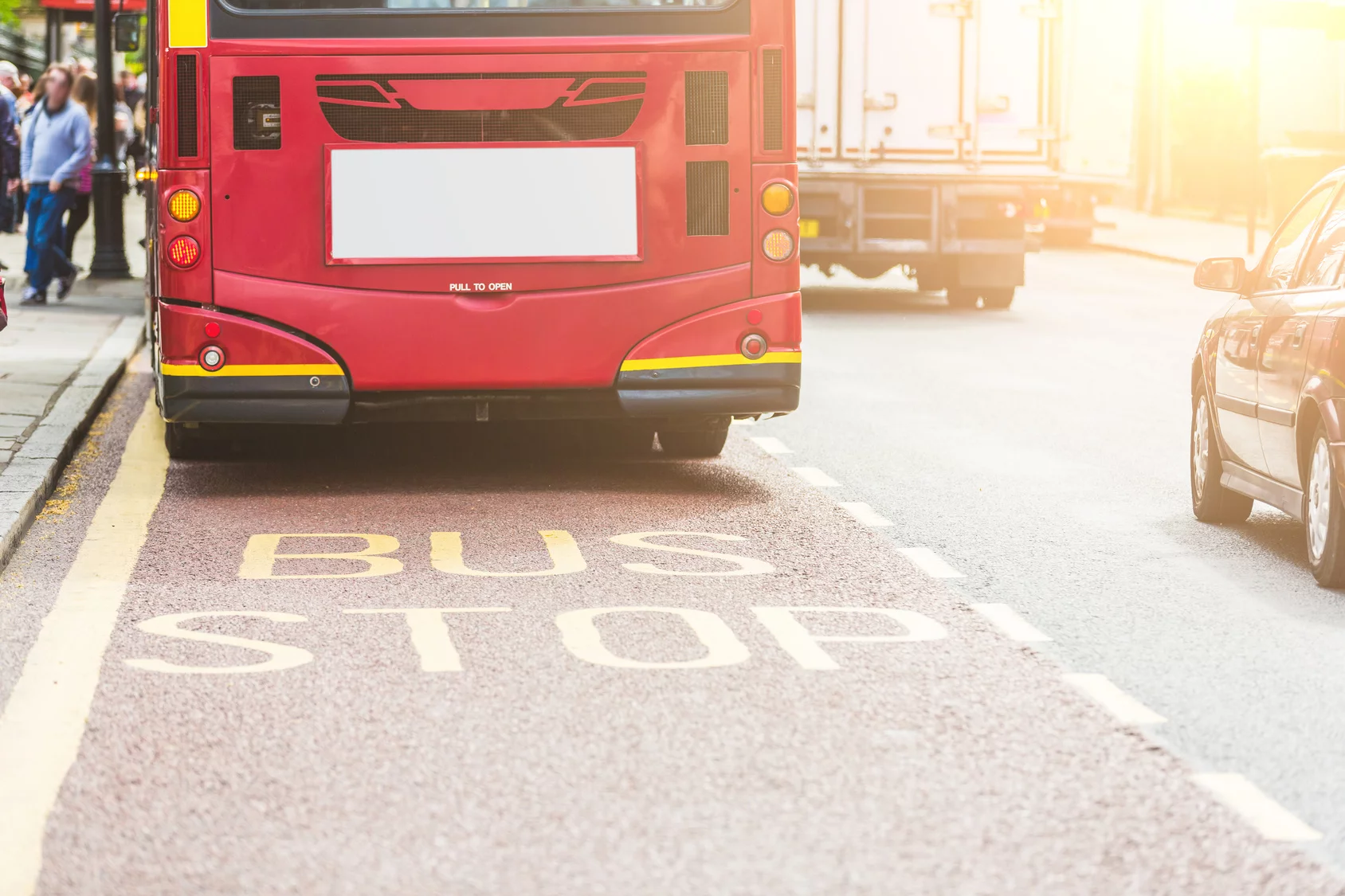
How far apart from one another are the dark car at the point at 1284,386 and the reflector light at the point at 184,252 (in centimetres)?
410

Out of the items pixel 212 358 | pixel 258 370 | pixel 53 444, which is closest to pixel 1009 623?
pixel 258 370

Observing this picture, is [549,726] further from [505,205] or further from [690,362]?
[505,205]

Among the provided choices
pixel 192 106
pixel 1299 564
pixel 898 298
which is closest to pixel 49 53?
pixel 898 298

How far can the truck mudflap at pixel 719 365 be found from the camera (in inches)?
373

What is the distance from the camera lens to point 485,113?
30.6 feet

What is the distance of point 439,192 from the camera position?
368 inches

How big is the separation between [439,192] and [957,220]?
1226 cm

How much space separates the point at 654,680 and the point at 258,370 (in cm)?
382

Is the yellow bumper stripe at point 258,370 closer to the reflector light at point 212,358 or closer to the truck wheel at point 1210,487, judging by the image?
the reflector light at point 212,358

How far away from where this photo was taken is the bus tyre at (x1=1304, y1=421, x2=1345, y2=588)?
7.40 metres

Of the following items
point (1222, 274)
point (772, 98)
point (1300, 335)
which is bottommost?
point (1300, 335)

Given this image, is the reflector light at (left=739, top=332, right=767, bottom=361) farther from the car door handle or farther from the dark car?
the car door handle

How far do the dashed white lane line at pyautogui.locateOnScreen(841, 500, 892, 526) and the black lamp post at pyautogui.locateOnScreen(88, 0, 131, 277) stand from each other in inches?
498

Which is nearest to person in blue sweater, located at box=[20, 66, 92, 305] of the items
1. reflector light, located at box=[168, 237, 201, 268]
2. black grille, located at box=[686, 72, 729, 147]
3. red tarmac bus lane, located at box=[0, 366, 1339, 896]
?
reflector light, located at box=[168, 237, 201, 268]
